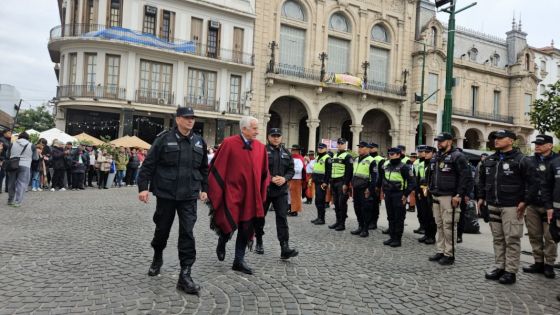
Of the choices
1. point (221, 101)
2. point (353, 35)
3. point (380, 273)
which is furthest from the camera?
point (353, 35)

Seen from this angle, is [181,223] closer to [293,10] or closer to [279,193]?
[279,193]

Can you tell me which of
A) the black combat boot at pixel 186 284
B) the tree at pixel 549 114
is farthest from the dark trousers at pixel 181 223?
the tree at pixel 549 114

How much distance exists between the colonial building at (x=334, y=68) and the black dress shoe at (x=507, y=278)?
901 inches

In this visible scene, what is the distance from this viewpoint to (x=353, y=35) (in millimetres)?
30891

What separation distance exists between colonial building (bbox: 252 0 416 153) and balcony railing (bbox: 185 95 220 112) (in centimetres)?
251

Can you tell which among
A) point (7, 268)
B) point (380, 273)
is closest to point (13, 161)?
point (7, 268)

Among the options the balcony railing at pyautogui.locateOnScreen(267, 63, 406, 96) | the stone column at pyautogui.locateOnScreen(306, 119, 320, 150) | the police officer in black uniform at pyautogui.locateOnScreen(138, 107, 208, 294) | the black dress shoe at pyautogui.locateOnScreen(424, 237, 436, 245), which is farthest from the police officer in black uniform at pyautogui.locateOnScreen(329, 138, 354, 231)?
the stone column at pyautogui.locateOnScreen(306, 119, 320, 150)

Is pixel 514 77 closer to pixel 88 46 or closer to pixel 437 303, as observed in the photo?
pixel 88 46

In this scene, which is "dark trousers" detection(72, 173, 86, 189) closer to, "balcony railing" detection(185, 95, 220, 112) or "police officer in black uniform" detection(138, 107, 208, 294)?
"balcony railing" detection(185, 95, 220, 112)

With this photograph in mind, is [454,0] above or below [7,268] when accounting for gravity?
above

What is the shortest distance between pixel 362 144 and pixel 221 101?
18972 millimetres

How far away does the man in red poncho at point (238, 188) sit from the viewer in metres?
5.04

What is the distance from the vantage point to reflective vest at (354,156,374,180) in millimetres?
8477

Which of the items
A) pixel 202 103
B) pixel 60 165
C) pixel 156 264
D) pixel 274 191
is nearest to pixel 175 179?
pixel 156 264
